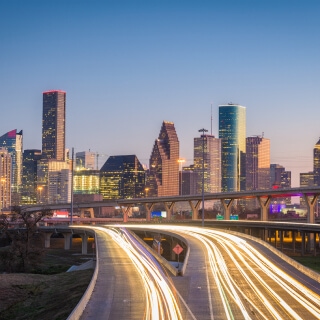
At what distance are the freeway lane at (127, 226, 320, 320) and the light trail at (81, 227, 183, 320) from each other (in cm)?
84

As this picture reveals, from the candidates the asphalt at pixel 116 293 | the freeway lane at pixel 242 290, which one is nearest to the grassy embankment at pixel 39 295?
the asphalt at pixel 116 293

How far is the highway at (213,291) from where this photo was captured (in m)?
32.3

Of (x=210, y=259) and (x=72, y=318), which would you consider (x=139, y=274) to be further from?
(x=72, y=318)

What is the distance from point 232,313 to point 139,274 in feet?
51.9

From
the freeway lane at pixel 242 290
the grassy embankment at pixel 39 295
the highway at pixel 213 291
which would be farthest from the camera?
the grassy embankment at pixel 39 295

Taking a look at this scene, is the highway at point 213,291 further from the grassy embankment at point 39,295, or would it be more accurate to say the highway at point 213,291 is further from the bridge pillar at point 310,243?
the bridge pillar at point 310,243

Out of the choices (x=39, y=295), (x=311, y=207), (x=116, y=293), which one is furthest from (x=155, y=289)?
(x=311, y=207)

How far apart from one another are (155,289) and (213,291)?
3470 mm

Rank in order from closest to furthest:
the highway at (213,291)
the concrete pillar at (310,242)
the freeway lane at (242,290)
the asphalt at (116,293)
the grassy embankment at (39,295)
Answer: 1. the asphalt at (116,293)
2. the highway at (213,291)
3. the freeway lane at (242,290)
4. the grassy embankment at (39,295)
5. the concrete pillar at (310,242)

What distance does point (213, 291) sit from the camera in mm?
38969

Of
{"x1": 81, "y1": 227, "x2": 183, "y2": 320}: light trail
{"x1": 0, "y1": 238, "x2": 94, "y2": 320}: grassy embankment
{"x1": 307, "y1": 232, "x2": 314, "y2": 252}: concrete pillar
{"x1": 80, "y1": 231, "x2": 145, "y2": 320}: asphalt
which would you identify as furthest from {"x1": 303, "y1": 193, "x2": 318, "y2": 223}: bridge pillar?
{"x1": 80, "y1": 231, "x2": 145, "y2": 320}: asphalt

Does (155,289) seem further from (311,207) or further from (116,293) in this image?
(311,207)

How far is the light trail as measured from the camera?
31.9 metres

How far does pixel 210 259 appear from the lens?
5712 centimetres
